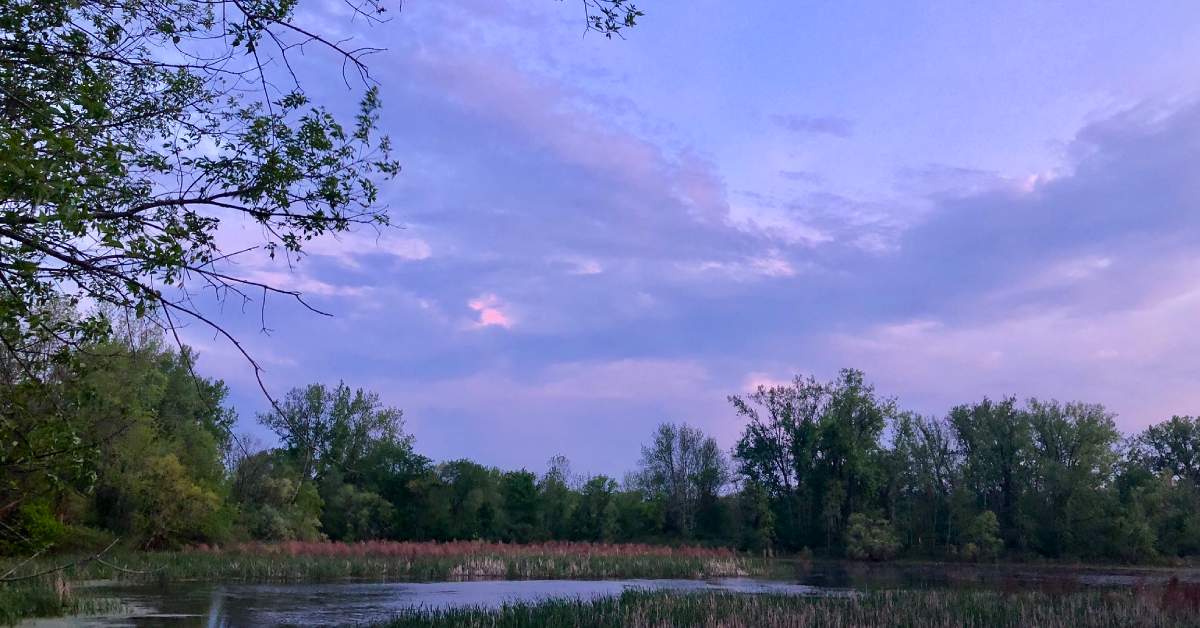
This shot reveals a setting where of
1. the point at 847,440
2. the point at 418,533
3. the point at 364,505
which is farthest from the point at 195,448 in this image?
the point at 847,440

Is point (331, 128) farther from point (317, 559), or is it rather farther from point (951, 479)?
point (951, 479)

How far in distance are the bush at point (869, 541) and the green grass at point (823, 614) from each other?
43.1 m

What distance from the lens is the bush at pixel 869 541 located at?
63.9 meters

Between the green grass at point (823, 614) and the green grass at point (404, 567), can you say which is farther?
the green grass at point (404, 567)

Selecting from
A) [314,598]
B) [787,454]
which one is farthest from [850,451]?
[314,598]

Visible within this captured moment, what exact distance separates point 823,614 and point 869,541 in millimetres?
48740

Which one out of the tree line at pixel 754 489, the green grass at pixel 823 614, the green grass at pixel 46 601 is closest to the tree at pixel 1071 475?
the tree line at pixel 754 489

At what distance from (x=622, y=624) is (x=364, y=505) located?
53773 millimetres

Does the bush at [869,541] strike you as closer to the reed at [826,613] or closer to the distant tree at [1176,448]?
the distant tree at [1176,448]

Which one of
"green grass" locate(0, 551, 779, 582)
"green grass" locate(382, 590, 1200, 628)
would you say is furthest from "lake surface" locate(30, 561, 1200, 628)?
"green grass" locate(0, 551, 779, 582)

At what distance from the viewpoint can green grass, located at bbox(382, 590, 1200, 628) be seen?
1659 centimetres

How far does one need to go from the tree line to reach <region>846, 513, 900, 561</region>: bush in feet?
0.47

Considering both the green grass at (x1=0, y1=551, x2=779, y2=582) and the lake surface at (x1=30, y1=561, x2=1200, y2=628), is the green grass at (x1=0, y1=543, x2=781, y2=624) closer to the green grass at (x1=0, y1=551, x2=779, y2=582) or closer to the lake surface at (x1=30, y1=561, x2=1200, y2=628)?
the green grass at (x1=0, y1=551, x2=779, y2=582)

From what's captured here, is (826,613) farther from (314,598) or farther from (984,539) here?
(984,539)
